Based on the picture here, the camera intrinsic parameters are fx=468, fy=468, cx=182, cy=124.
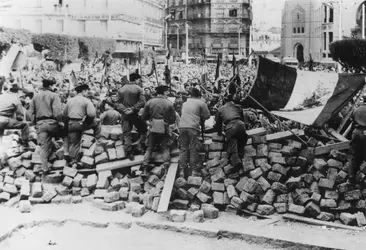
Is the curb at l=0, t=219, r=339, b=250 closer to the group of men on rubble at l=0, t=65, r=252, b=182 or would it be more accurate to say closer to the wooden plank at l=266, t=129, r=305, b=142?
the group of men on rubble at l=0, t=65, r=252, b=182

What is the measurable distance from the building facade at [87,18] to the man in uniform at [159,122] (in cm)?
1092

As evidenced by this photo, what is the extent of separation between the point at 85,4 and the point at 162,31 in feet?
85.7

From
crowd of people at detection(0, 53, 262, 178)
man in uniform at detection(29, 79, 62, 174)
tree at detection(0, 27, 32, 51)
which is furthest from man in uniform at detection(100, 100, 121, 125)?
tree at detection(0, 27, 32, 51)

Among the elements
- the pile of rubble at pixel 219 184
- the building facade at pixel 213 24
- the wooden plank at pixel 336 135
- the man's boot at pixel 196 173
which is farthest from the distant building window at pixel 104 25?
the wooden plank at pixel 336 135

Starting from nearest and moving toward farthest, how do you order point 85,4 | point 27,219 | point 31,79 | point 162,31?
point 27,219 → point 31,79 → point 85,4 → point 162,31

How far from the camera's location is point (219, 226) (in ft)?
22.7

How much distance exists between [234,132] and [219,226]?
1.65 meters

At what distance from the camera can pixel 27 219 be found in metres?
7.26

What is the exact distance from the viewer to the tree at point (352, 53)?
19203 millimetres

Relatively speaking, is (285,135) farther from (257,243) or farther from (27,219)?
(27,219)

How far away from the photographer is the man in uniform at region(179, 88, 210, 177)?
8023 millimetres

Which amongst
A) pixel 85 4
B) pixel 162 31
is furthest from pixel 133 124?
pixel 162 31

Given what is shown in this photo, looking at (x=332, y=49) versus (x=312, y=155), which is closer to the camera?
(x=312, y=155)

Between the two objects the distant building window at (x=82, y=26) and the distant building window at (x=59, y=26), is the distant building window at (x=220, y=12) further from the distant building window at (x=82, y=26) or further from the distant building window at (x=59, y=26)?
the distant building window at (x=59, y=26)
